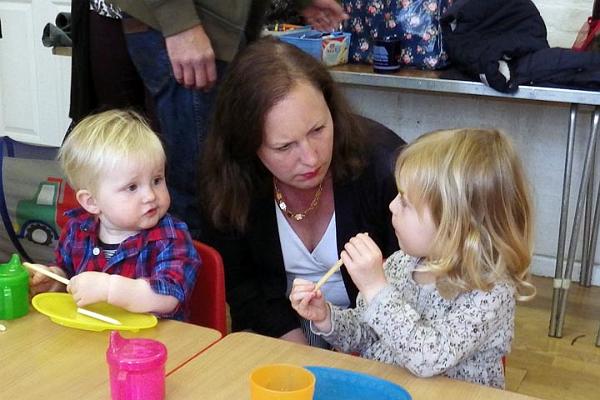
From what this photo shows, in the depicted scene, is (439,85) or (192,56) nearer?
(192,56)

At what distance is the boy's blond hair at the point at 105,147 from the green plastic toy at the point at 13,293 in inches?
8.8

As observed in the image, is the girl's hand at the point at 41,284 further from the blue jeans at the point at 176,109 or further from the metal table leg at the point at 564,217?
the metal table leg at the point at 564,217

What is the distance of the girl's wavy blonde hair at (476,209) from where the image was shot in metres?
1.25

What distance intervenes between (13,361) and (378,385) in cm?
52

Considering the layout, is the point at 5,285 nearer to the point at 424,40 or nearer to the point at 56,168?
the point at 56,168

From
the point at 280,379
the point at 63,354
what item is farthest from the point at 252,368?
the point at 63,354

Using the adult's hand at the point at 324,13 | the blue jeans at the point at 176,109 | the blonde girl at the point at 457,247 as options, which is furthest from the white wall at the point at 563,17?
the blonde girl at the point at 457,247

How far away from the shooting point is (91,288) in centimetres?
134

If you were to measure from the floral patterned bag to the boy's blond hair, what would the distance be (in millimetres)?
1550

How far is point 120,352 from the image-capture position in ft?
3.53

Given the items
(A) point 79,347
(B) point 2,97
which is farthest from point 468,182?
(B) point 2,97

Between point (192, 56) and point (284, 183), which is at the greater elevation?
point (192, 56)

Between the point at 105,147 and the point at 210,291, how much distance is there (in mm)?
348

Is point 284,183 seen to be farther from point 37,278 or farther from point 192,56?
point 37,278
